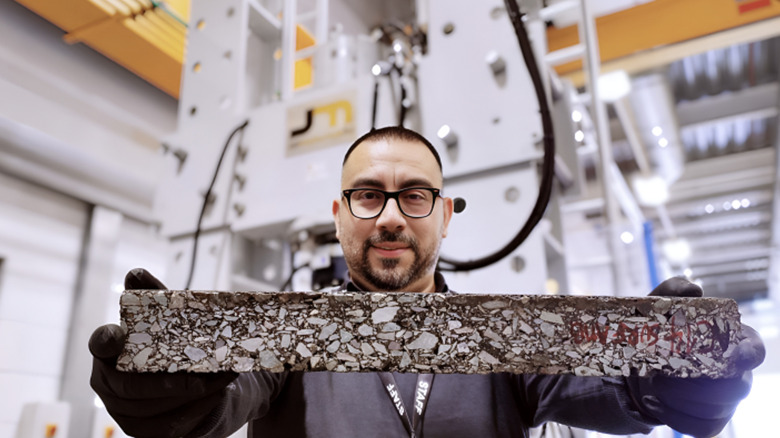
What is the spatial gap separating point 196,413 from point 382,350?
0.20 meters

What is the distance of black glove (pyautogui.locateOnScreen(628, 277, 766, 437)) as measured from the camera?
0.49m

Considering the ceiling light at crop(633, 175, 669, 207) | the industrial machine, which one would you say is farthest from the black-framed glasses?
the ceiling light at crop(633, 175, 669, 207)

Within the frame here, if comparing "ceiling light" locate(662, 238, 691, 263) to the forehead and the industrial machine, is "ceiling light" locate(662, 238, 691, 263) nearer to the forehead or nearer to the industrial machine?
the industrial machine

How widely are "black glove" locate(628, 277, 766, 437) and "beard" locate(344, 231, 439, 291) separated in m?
0.34

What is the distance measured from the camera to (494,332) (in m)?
0.48

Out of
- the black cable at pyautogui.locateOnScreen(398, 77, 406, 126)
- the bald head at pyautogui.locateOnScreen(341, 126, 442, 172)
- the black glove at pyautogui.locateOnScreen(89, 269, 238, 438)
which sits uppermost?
the black cable at pyautogui.locateOnScreen(398, 77, 406, 126)

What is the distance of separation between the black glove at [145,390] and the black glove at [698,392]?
15.0 inches

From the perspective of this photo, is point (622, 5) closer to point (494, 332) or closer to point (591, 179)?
point (591, 179)

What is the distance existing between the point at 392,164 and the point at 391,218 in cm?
9

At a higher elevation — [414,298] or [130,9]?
[130,9]

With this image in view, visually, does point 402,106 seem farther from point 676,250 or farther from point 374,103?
point 676,250

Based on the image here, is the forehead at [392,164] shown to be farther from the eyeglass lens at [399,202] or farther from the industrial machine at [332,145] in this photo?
the industrial machine at [332,145]

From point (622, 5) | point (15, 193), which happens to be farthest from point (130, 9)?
point (622, 5)

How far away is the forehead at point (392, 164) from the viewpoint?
84cm
